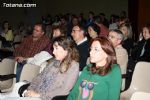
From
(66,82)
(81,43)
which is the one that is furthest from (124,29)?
(66,82)

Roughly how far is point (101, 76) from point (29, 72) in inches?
64.6

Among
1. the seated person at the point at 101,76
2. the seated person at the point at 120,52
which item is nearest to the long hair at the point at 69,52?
the seated person at the point at 101,76

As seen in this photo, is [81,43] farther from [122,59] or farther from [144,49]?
[144,49]

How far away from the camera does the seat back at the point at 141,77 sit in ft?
13.3

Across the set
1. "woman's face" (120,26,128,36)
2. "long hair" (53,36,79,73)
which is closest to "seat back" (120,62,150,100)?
"long hair" (53,36,79,73)

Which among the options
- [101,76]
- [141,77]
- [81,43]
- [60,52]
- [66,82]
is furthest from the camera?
[81,43]

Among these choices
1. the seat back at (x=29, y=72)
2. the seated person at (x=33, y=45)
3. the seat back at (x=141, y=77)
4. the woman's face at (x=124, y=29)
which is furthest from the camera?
the woman's face at (x=124, y=29)

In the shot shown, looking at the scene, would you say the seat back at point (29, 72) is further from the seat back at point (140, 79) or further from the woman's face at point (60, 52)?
the seat back at point (140, 79)

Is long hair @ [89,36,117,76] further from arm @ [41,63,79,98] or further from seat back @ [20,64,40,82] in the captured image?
seat back @ [20,64,40,82]

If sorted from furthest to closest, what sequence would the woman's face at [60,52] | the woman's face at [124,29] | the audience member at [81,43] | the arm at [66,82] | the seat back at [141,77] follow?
1. the woman's face at [124,29]
2. the audience member at [81,43]
3. the seat back at [141,77]
4. the woman's face at [60,52]
5. the arm at [66,82]

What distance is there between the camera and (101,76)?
3004 mm

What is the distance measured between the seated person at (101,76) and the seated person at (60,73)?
40 centimetres

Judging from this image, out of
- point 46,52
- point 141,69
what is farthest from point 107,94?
point 46,52

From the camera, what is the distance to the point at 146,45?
6.13 m
